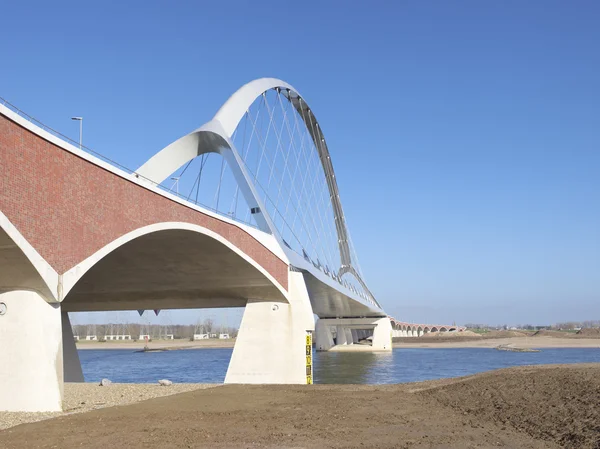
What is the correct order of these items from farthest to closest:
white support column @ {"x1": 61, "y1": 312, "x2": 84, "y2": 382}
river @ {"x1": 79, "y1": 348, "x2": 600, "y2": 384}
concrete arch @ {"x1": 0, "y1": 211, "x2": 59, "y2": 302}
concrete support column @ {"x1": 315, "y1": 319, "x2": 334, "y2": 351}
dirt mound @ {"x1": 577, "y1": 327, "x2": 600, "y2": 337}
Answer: dirt mound @ {"x1": 577, "y1": 327, "x2": 600, "y2": 337}, concrete support column @ {"x1": 315, "y1": 319, "x2": 334, "y2": 351}, river @ {"x1": 79, "y1": 348, "x2": 600, "y2": 384}, white support column @ {"x1": 61, "y1": 312, "x2": 84, "y2": 382}, concrete arch @ {"x1": 0, "y1": 211, "x2": 59, "y2": 302}

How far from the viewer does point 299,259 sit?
141 feet

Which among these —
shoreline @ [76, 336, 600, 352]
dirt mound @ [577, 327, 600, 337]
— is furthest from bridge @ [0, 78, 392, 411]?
dirt mound @ [577, 327, 600, 337]

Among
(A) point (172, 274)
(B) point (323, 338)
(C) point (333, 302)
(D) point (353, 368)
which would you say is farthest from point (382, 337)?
(A) point (172, 274)

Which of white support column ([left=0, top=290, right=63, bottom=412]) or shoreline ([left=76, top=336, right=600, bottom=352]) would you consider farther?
shoreline ([left=76, top=336, right=600, bottom=352])

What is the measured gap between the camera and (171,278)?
38.1 meters

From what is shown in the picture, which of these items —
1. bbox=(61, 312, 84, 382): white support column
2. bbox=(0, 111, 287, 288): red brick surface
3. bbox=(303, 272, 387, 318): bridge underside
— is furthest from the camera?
bbox=(303, 272, 387, 318): bridge underside

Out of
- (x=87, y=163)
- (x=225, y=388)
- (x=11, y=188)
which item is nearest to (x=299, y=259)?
(x=225, y=388)

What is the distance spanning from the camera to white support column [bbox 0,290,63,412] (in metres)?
18.9

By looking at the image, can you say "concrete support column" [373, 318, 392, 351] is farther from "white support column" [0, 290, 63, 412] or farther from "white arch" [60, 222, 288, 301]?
"white support column" [0, 290, 63, 412]

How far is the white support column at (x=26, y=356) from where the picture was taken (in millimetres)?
18938

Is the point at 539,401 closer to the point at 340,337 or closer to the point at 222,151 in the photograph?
the point at 222,151

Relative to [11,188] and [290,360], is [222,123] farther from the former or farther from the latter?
[11,188]

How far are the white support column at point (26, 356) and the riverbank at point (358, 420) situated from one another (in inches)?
55.7

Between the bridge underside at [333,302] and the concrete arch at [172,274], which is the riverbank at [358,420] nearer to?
the concrete arch at [172,274]
